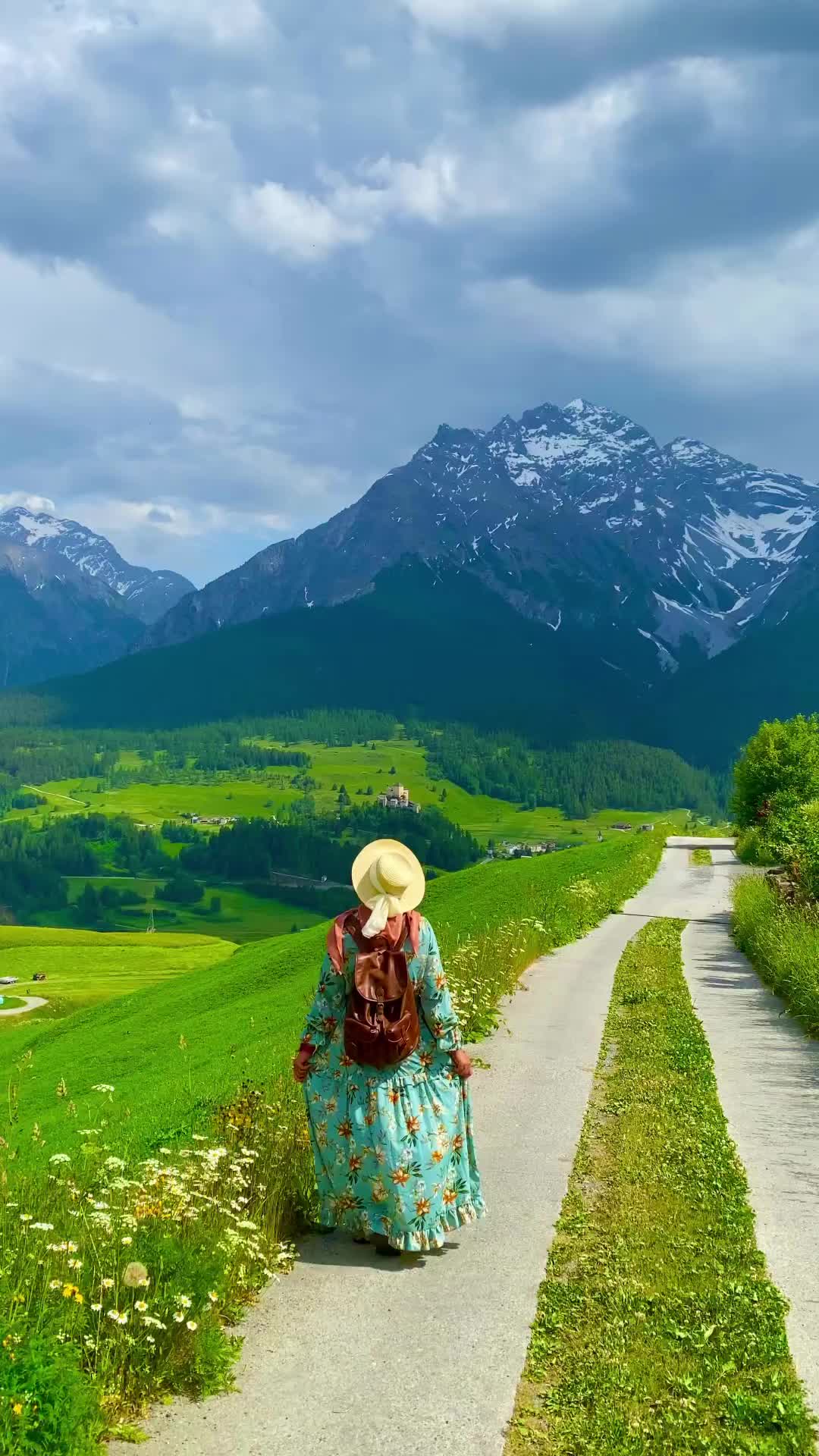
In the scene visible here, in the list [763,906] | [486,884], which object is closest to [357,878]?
[763,906]

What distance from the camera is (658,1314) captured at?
24.0 feet

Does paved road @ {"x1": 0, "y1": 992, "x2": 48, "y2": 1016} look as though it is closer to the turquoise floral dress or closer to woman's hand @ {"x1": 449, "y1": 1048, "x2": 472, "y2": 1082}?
the turquoise floral dress

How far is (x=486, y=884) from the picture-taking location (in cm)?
5506

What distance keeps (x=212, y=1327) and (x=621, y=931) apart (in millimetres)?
28136

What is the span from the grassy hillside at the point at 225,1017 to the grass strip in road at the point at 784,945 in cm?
536

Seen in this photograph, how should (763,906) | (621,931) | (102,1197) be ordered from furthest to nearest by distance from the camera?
(621,931) → (763,906) → (102,1197)

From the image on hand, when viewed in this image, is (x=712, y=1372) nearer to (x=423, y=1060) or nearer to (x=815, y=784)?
(x=423, y=1060)

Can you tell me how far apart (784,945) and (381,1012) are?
1718cm

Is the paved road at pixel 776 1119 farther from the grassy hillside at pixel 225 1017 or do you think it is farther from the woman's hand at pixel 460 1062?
the grassy hillside at pixel 225 1017

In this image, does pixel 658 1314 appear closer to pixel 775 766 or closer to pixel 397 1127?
pixel 397 1127

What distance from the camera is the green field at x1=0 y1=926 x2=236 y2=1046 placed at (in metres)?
83.3

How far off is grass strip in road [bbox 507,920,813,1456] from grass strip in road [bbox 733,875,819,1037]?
304 inches

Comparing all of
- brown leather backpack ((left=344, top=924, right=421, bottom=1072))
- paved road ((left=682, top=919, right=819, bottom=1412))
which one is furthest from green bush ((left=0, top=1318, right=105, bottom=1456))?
paved road ((left=682, top=919, right=819, bottom=1412))

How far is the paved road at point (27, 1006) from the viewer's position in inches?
3127
